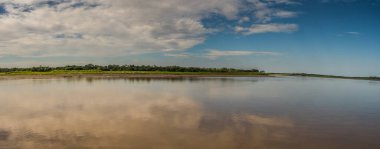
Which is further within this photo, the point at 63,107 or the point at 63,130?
the point at 63,107

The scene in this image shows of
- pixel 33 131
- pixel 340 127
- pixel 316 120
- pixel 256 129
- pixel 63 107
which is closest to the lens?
pixel 33 131

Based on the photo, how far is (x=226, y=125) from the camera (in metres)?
12.1

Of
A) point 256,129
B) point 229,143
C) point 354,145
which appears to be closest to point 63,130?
point 229,143

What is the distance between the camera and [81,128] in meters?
11.2

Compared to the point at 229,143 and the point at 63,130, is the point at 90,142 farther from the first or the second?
the point at 229,143

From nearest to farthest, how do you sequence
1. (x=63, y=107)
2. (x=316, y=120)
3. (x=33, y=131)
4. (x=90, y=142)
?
(x=90, y=142)
(x=33, y=131)
(x=316, y=120)
(x=63, y=107)

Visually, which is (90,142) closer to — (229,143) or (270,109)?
(229,143)

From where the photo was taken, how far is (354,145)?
958 centimetres

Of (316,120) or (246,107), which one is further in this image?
(246,107)

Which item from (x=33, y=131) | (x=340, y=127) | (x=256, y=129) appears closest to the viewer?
(x=33, y=131)

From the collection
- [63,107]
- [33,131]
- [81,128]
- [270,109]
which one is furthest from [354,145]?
[63,107]

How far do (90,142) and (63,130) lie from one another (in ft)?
6.90

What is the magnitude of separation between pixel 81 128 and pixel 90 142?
2.07m

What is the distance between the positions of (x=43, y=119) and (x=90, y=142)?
476 cm
